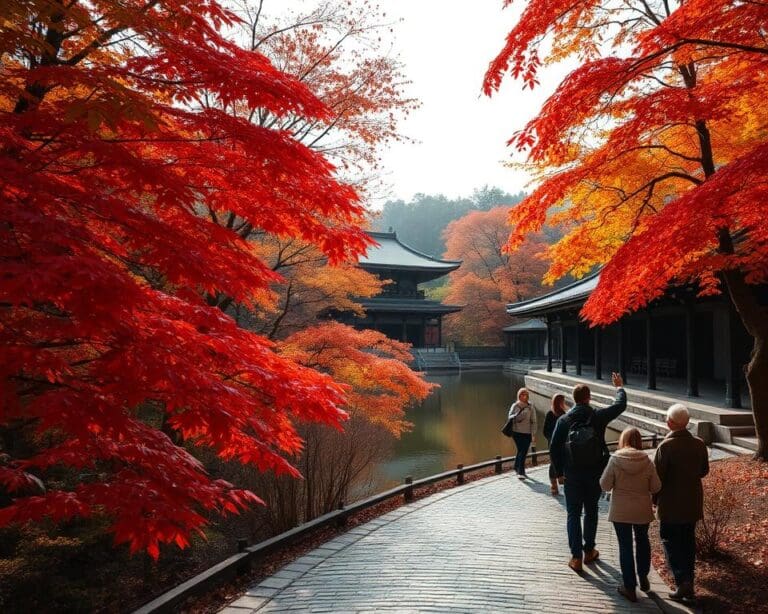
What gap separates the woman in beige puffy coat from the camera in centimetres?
403

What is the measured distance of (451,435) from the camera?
16641 mm

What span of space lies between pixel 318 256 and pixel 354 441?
4.47 meters

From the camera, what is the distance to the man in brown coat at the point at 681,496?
4.04 m

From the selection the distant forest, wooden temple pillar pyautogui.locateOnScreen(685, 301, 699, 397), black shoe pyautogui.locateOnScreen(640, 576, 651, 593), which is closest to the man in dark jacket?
black shoe pyautogui.locateOnScreen(640, 576, 651, 593)

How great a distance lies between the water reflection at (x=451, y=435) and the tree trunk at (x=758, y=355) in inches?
243

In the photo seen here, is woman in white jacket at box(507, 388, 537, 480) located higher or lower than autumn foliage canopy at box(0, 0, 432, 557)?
lower

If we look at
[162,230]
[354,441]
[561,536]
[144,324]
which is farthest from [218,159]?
[354,441]

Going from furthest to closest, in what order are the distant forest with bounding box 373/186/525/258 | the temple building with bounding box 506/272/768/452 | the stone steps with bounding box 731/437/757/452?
the distant forest with bounding box 373/186/525/258 → the temple building with bounding box 506/272/768/452 → the stone steps with bounding box 731/437/757/452

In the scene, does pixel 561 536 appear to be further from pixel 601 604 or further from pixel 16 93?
pixel 16 93

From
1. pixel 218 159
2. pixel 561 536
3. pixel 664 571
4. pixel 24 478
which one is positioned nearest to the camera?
pixel 24 478

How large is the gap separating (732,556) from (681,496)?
1288mm

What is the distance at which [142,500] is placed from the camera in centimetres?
266

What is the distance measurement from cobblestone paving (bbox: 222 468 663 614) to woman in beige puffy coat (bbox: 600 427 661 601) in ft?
0.92

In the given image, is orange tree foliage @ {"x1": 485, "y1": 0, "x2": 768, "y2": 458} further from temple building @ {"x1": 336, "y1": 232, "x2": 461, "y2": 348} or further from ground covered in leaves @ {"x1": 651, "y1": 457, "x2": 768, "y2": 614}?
temple building @ {"x1": 336, "y1": 232, "x2": 461, "y2": 348}
